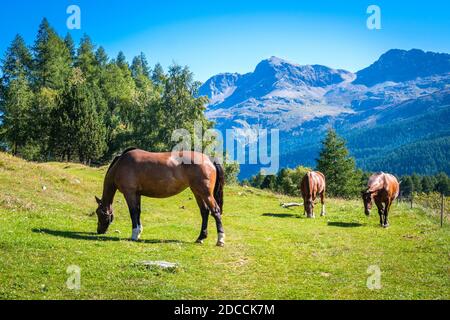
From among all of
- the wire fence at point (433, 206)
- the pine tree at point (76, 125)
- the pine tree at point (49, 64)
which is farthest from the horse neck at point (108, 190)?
the pine tree at point (49, 64)

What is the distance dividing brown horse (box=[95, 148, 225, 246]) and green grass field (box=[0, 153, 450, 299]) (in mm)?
1023

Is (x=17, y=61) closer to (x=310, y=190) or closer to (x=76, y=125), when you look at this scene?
(x=76, y=125)

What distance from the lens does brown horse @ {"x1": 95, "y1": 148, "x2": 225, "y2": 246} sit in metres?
17.1

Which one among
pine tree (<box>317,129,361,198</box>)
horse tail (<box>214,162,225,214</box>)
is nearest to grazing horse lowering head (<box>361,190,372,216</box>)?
horse tail (<box>214,162,225,214</box>)

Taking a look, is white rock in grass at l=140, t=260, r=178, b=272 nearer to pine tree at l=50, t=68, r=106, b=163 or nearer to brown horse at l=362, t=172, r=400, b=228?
brown horse at l=362, t=172, r=400, b=228

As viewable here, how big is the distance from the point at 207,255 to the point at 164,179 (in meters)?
4.20

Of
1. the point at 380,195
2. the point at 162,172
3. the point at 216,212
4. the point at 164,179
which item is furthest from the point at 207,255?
the point at 380,195

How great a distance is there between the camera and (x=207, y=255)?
49.0ft

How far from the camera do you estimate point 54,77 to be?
8256cm

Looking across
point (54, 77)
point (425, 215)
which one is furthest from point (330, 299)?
point (54, 77)

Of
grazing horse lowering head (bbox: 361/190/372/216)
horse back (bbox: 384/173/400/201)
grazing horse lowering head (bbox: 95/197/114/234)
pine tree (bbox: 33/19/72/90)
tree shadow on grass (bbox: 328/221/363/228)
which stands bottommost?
tree shadow on grass (bbox: 328/221/363/228)
